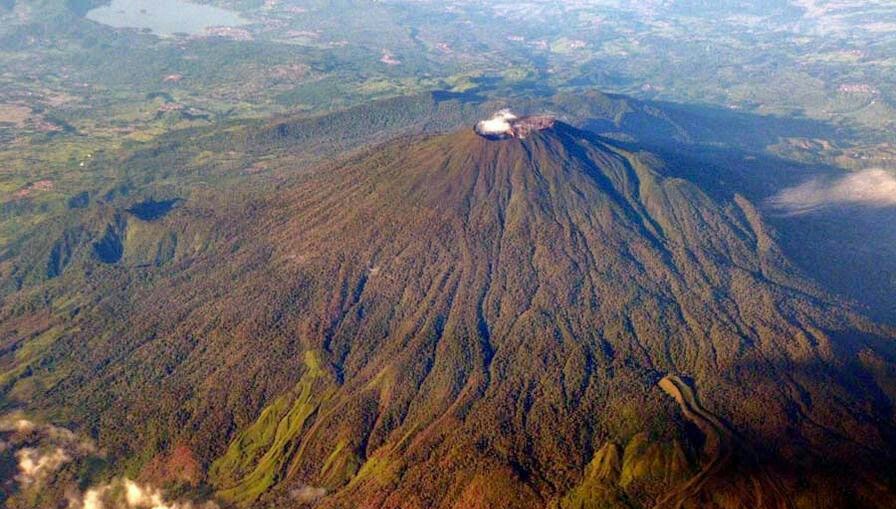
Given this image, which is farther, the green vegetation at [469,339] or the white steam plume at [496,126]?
the white steam plume at [496,126]

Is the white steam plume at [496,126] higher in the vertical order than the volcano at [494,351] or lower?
higher

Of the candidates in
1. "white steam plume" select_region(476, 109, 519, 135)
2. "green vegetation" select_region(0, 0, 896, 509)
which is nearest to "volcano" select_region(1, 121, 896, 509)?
"green vegetation" select_region(0, 0, 896, 509)

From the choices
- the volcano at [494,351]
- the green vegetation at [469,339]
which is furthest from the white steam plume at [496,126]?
the green vegetation at [469,339]

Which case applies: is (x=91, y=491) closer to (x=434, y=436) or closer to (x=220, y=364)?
(x=220, y=364)

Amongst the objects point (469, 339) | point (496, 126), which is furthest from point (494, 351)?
point (496, 126)

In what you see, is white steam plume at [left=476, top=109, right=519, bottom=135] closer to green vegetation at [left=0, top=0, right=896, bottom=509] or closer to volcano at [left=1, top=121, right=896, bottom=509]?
volcano at [left=1, top=121, right=896, bottom=509]

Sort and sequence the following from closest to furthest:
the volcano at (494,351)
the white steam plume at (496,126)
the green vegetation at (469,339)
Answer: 1. the volcano at (494,351)
2. the green vegetation at (469,339)
3. the white steam plume at (496,126)

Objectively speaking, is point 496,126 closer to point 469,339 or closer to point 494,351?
point 469,339

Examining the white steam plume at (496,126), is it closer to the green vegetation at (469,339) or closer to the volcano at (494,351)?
the volcano at (494,351)
